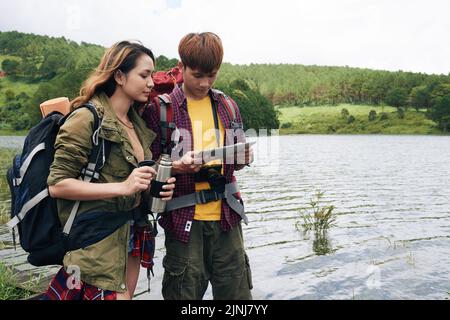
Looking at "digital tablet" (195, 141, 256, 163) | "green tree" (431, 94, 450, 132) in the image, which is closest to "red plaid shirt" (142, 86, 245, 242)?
"digital tablet" (195, 141, 256, 163)

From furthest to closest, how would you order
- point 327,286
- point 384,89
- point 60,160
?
point 384,89, point 327,286, point 60,160

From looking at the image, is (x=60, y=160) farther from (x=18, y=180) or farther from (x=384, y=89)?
(x=384, y=89)

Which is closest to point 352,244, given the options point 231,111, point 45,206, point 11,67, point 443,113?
point 231,111

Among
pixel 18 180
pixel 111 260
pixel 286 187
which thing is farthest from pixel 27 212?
pixel 286 187

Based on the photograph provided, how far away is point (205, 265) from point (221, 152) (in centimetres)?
99

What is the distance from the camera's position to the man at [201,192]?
338cm

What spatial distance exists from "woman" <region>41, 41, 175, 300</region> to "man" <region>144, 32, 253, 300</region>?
0.88ft

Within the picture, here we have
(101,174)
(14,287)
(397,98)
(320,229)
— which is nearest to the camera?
(101,174)

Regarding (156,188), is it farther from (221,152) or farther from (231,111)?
(231,111)

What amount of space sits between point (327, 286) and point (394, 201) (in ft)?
30.5

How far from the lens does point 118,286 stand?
296cm

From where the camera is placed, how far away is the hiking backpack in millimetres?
2861

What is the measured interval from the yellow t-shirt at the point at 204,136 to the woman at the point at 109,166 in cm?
39

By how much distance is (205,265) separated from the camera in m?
3.56
